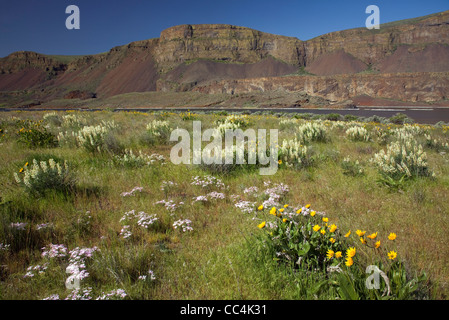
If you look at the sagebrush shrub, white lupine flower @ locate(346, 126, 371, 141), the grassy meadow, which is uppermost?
white lupine flower @ locate(346, 126, 371, 141)

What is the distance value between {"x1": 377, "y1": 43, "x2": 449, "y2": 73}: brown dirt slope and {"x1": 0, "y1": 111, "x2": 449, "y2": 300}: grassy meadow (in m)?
154

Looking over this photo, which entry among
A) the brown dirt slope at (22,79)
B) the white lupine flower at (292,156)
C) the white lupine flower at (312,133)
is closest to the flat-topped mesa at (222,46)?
the brown dirt slope at (22,79)

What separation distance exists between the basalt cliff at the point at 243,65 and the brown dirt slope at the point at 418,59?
1.32ft

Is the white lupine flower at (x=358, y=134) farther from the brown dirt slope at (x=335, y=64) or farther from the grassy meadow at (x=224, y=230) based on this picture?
the brown dirt slope at (x=335, y=64)

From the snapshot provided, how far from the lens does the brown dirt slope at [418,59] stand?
384 ft

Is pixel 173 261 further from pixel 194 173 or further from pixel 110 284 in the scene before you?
pixel 194 173

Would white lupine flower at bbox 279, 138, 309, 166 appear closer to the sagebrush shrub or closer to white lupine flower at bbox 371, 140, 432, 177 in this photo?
white lupine flower at bbox 371, 140, 432, 177

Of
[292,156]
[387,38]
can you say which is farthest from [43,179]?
[387,38]

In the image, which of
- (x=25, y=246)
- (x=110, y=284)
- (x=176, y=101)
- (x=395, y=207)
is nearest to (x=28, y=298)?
(x=110, y=284)

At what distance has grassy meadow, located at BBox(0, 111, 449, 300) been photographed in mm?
2174

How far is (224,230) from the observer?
10.8 feet

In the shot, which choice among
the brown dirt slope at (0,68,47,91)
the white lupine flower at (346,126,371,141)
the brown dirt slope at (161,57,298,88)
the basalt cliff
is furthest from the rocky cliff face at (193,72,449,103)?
the brown dirt slope at (0,68,47,91)

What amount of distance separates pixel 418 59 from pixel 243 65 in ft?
321

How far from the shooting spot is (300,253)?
229 centimetres
